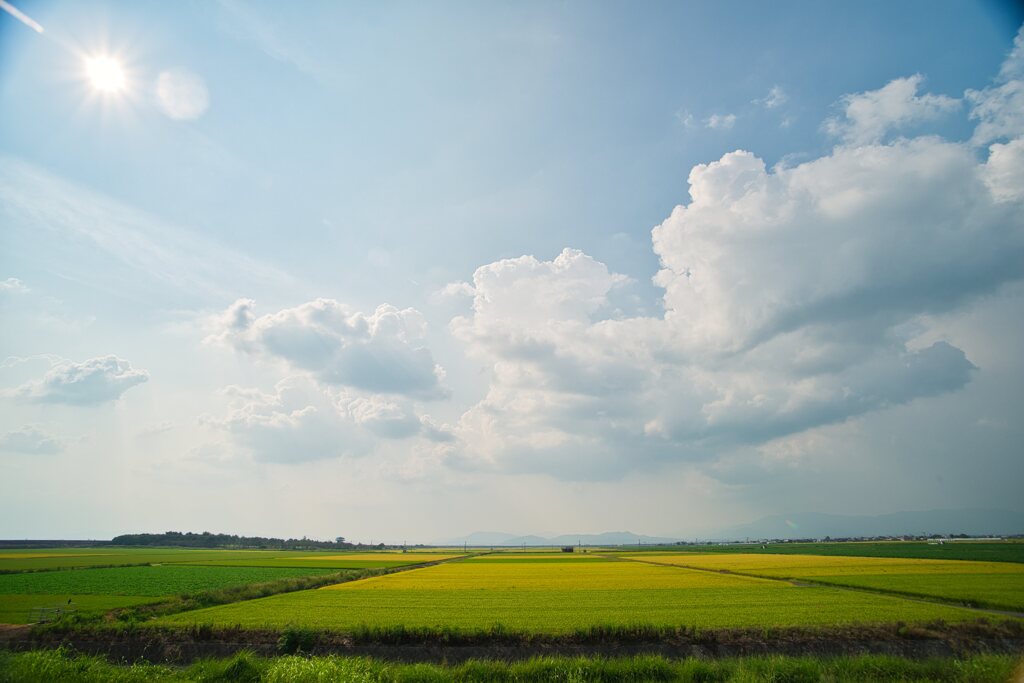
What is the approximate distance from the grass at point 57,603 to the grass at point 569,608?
717 cm

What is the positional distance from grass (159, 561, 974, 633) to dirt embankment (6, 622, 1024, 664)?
2.65 ft

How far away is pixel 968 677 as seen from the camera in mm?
16938

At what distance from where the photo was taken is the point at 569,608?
2922cm

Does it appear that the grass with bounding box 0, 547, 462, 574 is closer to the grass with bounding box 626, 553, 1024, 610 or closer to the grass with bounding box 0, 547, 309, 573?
the grass with bounding box 0, 547, 309, 573

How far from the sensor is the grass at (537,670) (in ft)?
54.6

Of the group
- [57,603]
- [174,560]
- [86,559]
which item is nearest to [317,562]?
[174,560]

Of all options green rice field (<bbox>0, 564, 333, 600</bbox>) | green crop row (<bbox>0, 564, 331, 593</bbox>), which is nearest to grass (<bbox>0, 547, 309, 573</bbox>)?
green rice field (<bbox>0, 564, 333, 600</bbox>)

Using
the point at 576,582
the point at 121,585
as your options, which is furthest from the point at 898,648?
the point at 121,585

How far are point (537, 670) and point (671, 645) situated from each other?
7468 millimetres

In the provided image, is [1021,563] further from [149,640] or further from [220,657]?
[149,640]

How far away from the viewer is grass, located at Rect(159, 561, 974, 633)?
82.4 feet

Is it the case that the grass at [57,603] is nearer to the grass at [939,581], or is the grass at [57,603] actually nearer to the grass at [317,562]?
the grass at [317,562]

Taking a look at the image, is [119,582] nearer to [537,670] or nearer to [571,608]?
[571,608]

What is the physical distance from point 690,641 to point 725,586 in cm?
1906
